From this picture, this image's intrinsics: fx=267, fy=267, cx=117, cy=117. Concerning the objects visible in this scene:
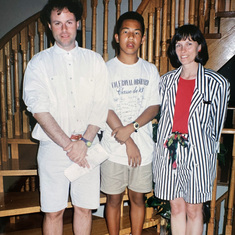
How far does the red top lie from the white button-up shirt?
17.4 inches

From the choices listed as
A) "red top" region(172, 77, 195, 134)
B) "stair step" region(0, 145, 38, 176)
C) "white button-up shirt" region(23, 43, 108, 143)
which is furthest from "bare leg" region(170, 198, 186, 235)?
"stair step" region(0, 145, 38, 176)

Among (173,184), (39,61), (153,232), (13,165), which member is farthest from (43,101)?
→ (153,232)

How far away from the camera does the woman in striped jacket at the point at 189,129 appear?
62.2 inches

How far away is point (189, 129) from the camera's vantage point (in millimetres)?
1599

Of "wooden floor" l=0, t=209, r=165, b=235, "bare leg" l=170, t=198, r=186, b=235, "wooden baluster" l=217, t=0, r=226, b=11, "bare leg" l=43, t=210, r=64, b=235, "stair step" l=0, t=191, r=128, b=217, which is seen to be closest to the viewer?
"bare leg" l=43, t=210, r=64, b=235

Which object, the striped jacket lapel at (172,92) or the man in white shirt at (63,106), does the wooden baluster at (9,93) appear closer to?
the man in white shirt at (63,106)

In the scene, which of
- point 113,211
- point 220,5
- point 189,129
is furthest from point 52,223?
point 220,5

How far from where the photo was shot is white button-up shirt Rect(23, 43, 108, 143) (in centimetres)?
151

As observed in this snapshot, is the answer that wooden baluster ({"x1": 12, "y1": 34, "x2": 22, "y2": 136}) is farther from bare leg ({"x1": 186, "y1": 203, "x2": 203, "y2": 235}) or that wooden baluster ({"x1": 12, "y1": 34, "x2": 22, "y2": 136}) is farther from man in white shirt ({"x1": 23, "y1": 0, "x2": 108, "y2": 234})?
bare leg ({"x1": 186, "y1": 203, "x2": 203, "y2": 235})

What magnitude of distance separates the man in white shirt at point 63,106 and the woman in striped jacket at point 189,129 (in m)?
0.41

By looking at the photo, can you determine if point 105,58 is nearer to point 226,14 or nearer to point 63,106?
point 63,106

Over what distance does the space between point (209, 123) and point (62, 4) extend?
1099 millimetres

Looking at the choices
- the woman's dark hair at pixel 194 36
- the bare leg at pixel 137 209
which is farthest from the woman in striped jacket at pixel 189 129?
the bare leg at pixel 137 209

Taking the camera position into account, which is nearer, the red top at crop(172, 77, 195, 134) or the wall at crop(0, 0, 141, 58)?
the red top at crop(172, 77, 195, 134)
